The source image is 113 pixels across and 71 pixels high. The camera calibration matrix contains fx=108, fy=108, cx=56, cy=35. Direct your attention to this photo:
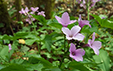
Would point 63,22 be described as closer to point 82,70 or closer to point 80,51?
point 80,51

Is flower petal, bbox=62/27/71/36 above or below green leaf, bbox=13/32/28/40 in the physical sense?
above

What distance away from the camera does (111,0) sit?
5.12 meters

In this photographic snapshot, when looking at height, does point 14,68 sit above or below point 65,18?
below

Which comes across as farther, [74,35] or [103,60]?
[103,60]

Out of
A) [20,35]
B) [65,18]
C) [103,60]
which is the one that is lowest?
[103,60]

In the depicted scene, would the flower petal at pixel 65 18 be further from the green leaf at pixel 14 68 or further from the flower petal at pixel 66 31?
the green leaf at pixel 14 68

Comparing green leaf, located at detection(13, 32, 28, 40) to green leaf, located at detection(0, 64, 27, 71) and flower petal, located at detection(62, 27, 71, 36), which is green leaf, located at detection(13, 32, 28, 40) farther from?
flower petal, located at detection(62, 27, 71, 36)

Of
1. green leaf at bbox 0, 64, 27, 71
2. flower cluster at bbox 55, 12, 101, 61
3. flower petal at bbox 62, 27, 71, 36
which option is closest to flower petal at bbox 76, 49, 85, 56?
flower cluster at bbox 55, 12, 101, 61

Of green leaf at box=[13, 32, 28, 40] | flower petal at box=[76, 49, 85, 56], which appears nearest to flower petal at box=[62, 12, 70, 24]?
flower petal at box=[76, 49, 85, 56]

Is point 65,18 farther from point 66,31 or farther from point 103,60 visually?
point 103,60

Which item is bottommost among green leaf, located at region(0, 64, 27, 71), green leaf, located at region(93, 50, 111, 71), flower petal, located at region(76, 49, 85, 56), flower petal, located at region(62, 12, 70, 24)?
green leaf, located at region(93, 50, 111, 71)

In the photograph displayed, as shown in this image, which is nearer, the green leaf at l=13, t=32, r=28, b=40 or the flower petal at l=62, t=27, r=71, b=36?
the flower petal at l=62, t=27, r=71, b=36

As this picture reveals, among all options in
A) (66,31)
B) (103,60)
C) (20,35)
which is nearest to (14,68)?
(66,31)

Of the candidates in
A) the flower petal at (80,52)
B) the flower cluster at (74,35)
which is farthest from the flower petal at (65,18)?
the flower petal at (80,52)
